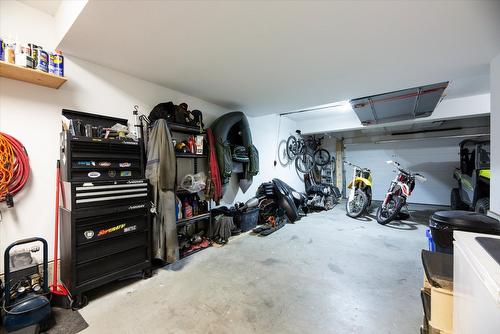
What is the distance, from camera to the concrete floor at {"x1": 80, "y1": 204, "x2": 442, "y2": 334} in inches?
62.6

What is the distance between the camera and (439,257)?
1299 millimetres

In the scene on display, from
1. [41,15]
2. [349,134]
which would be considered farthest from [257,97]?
[349,134]

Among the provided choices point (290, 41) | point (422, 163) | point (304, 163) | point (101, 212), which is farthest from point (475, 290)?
point (422, 163)

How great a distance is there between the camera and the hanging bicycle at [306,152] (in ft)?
20.3

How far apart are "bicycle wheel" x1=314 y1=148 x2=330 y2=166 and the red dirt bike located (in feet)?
10.5

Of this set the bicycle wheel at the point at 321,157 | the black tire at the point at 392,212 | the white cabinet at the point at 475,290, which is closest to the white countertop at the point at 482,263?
the white cabinet at the point at 475,290

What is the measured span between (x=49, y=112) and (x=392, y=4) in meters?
3.16

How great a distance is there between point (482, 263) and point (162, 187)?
2553mm

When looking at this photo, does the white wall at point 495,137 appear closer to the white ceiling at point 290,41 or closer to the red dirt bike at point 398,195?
the white ceiling at point 290,41

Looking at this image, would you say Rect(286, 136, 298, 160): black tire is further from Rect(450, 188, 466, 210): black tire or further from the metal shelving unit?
Rect(450, 188, 466, 210): black tire

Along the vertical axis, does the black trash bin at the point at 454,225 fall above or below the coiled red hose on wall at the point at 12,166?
below

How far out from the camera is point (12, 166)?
5.76 feet

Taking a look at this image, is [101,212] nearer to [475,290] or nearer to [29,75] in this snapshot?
[29,75]

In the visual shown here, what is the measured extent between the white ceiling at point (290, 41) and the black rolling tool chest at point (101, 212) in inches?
38.0
